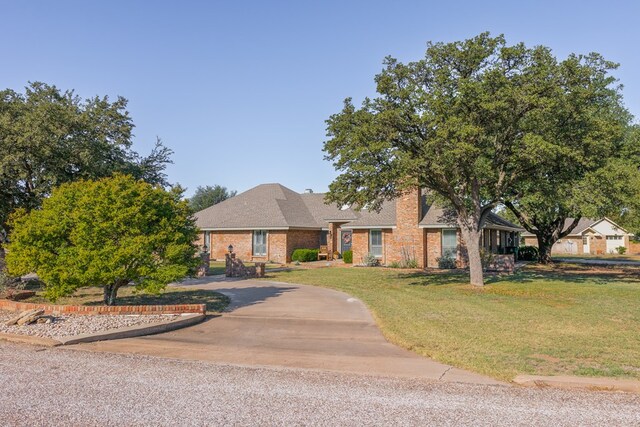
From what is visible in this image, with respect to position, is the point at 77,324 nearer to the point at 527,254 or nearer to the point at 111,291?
the point at 111,291

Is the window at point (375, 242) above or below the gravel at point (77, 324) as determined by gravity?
above

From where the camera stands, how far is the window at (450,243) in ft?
92.8

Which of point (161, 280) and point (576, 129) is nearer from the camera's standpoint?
point (161, 280)

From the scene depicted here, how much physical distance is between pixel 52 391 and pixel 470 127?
14263 mm

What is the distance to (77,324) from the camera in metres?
9.72

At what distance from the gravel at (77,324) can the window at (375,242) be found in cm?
2111

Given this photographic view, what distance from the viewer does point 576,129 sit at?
1864 centimetres

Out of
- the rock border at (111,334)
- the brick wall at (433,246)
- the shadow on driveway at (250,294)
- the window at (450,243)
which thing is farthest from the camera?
the brick wall at (433,246)

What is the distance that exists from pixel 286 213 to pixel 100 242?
2409cm

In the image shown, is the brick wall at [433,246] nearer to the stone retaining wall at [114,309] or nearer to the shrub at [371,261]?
the shrub at [371,261]

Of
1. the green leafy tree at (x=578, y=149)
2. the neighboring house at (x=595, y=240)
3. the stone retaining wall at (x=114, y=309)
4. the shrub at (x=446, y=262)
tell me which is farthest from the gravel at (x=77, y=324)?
the neighboring house at (x=595, y=240)

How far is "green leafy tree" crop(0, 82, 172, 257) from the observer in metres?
17.8

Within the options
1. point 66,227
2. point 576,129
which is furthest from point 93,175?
point 576,129

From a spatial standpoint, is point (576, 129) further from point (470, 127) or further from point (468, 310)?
point (468, 310)
